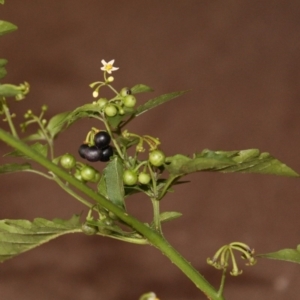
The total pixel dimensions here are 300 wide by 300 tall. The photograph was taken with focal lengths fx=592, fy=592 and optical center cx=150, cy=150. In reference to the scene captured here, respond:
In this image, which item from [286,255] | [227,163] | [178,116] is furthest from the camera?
[178,116]

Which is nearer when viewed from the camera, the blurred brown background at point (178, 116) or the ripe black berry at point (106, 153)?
the ripe black berry at point (106, 153)

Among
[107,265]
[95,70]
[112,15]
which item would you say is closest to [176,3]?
[112,15]

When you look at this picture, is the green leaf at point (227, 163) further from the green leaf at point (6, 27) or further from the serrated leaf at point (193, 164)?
the green leaf at point (6, 27)

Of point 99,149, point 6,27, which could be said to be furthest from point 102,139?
point 6,27

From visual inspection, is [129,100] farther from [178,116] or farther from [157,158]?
[178,116]

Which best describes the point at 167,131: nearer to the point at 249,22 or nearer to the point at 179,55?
the point at 179,55

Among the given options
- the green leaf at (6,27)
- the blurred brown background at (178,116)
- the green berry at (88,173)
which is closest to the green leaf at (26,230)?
the green berry at (88,173)
